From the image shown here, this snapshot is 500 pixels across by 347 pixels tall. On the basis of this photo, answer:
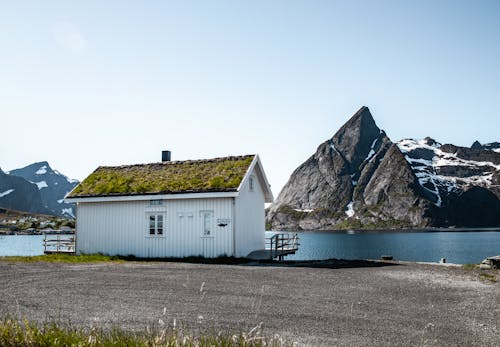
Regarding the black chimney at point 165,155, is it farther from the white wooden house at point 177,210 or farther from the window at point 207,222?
the window at point 207,222

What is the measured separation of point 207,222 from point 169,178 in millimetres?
5178

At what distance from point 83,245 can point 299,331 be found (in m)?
26.3

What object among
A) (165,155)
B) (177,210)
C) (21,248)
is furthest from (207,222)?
(21,248)

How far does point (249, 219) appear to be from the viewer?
31.9 metres

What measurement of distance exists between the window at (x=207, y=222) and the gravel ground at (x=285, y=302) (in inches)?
293

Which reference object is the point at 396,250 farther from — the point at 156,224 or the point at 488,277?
the point at 488,277

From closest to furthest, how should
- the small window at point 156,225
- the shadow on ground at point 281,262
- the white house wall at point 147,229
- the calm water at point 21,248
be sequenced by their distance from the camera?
the shadow on ground at point 281,262
the white house wall at point 147,229
the small window at point 156,225
the calm water at point 21,248

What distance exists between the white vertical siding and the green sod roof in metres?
1.25

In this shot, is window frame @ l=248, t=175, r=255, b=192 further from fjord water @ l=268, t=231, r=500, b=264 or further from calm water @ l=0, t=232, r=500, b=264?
calm water @ l=0, t=232, r=500, b=264

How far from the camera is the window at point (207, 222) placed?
2941cm

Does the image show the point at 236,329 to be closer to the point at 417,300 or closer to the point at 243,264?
the point at 417,300

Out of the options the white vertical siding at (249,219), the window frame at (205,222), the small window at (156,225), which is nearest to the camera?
the window frame at (205,222)

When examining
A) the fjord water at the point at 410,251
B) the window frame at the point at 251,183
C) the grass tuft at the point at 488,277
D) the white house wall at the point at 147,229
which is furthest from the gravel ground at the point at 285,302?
the fjord water at the point at 410,251

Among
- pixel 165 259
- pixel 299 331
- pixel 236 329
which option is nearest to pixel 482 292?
pixel 299 331
